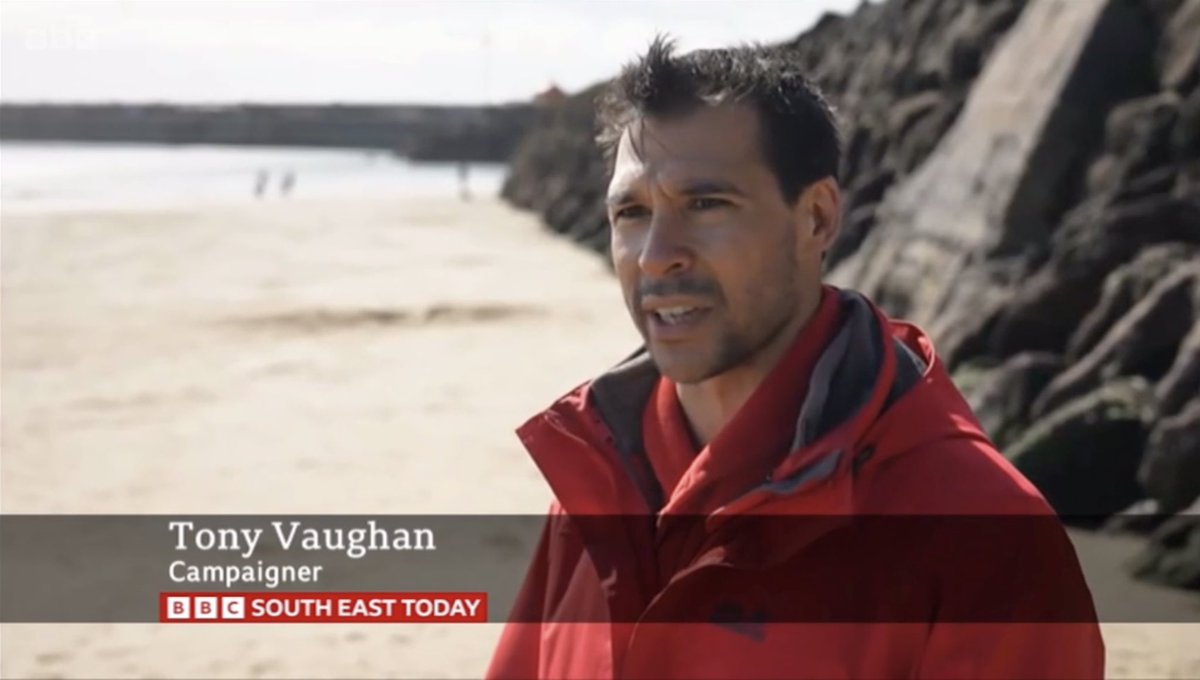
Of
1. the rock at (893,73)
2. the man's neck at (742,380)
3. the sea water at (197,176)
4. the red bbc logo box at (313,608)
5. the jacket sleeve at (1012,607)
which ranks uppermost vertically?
the sea water at (197,176)

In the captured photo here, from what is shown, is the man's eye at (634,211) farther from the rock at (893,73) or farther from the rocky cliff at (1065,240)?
the rock at (893,73)

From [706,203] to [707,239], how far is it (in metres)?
0.04

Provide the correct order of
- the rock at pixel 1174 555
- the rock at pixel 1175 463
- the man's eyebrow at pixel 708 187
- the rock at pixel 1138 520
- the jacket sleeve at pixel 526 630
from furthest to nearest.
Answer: the rock at pixel 1138 520 < the rock at pixel 1175 463 < the rock at pixel 1174 555 < the jacket sleeve at pixel 526 630 < the man's eyebrow at pixel 708 187

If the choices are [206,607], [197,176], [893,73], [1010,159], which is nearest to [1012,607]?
[206,607]

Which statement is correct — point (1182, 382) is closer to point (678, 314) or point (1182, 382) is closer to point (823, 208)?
point (823, 208)

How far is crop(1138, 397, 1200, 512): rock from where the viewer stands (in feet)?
22.0

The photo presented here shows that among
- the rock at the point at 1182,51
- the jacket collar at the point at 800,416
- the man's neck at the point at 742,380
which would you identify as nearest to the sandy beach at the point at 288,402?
the jacket collar at the point at 800,416

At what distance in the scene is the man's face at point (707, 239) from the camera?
1.75 m

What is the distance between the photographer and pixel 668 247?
1763mm

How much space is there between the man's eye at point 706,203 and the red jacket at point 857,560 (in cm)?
21

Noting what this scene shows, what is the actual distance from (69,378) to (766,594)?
12.2m

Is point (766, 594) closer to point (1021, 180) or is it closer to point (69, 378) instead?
point (1021, 180)

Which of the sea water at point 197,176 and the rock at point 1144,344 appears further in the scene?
the sea water at point 197,176

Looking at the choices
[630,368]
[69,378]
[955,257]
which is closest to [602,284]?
[69,378]
